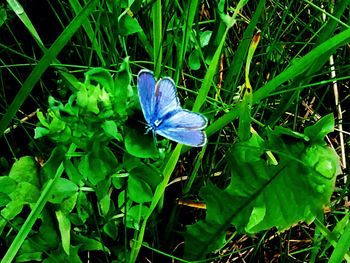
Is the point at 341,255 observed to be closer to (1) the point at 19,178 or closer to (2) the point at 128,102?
(2) the point at 128,102

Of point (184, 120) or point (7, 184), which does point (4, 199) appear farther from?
point (184, 120)

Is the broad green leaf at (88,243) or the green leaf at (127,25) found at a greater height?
the green leaf at (127,25)

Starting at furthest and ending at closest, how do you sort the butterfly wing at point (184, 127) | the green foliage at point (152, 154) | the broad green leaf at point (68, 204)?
the broad green leaf at point (68, 204) < the green foliage at point (152, 154) < the butterfly wing at point (184, 127)

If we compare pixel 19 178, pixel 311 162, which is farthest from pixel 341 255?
pixel 19 178

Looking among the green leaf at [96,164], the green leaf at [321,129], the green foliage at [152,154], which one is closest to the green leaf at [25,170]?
the green foliage at [152,154]

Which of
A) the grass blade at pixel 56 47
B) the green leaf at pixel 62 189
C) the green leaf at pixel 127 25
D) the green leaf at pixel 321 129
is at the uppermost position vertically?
the grass blade at pixel 56 47

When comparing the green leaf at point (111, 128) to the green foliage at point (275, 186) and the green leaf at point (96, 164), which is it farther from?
the green foliage at point (275, 186)

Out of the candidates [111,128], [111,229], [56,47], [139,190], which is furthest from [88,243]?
[56,47]
